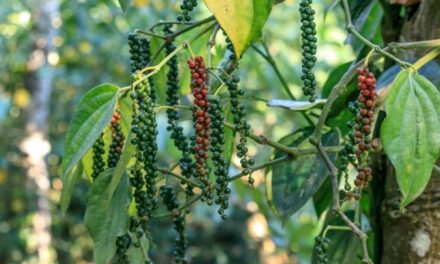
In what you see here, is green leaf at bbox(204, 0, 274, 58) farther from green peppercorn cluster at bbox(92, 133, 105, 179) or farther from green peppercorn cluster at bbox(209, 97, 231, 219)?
green peppercorn cluster at bbox(92, 133, 105, 179)

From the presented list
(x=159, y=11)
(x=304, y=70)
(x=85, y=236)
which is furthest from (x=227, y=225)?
(x=304, y=70)

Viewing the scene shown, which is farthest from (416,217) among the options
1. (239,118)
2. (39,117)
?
(39,117)

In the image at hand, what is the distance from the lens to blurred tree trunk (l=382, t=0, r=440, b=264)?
2.44ft

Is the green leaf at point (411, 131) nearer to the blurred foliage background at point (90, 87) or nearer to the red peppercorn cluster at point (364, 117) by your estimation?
the red peppercorn cluster at point (364, 117)

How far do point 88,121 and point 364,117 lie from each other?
218 millimetres

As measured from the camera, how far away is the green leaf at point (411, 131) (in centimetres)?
59

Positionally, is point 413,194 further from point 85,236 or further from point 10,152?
point 85,236

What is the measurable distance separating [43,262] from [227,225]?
149 cm

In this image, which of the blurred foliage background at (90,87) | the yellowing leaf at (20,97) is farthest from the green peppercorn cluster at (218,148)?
the yellowing leaf at (20,97)

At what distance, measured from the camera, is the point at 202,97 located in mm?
→ 626

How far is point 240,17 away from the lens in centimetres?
59

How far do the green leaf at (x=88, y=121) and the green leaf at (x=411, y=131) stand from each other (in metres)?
0.21

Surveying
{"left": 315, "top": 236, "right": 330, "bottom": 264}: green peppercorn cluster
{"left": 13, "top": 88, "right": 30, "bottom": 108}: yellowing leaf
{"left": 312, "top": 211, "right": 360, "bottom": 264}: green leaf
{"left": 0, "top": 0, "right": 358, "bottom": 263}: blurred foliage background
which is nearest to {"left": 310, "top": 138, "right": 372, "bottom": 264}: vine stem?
{"left": 315, "top": 236, "right": 330, "bottom": 264}: green peppercorn cluster

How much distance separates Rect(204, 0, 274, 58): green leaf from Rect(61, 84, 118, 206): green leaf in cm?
12
